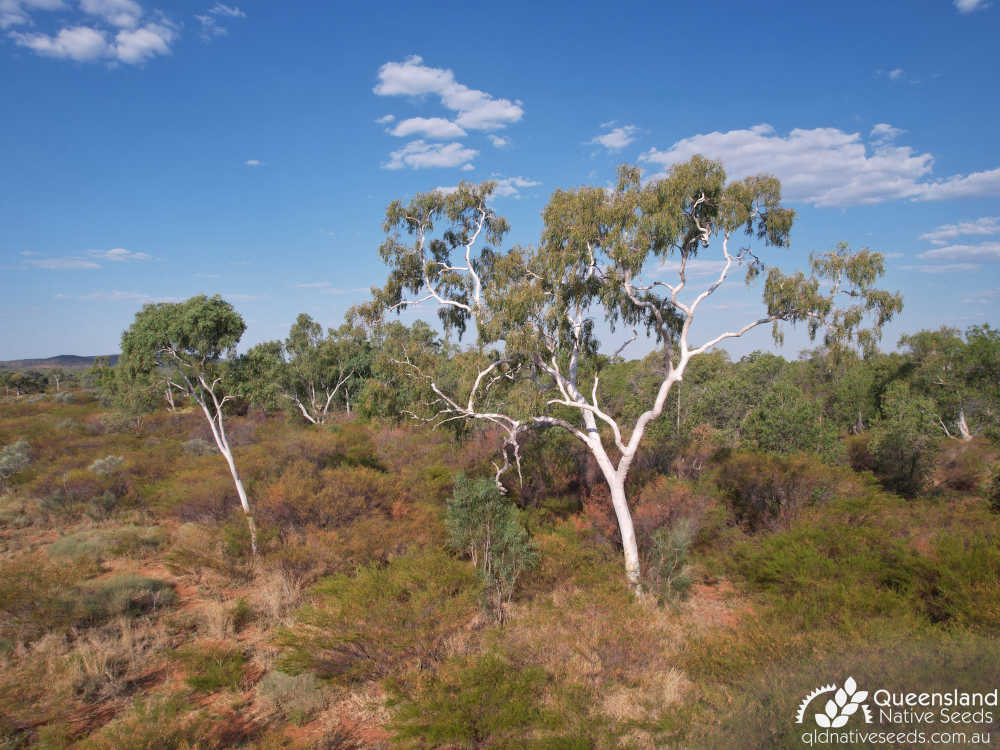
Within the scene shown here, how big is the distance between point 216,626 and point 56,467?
13.5m

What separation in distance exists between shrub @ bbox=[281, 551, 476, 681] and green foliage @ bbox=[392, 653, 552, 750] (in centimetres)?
64

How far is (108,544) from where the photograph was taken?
12.2 m

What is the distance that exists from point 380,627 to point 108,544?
409 inches

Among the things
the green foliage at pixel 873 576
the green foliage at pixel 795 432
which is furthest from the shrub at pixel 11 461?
the green foliage at pixel 795 432

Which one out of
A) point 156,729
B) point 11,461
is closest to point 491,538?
point 156,729

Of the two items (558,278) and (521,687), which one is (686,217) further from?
(521,687)

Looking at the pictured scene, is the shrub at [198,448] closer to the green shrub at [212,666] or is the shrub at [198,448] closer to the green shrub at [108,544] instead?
the green shrub at [108,544]

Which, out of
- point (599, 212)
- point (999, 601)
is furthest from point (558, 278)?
point (999, 601)

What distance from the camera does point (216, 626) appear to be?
8.44 meters

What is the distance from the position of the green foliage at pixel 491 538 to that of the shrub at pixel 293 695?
117 inches

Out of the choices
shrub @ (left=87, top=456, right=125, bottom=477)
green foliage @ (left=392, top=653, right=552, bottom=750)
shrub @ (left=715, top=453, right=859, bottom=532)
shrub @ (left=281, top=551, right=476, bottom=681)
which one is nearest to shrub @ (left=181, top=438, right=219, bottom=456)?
shrub @ (left=87, top=456, right=125, bottom=477)

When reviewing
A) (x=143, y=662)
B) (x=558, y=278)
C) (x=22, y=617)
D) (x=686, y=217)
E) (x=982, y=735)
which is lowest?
(x=143, y=662)

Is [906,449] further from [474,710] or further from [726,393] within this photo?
[474,710]

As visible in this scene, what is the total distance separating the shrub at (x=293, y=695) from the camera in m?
6.39
